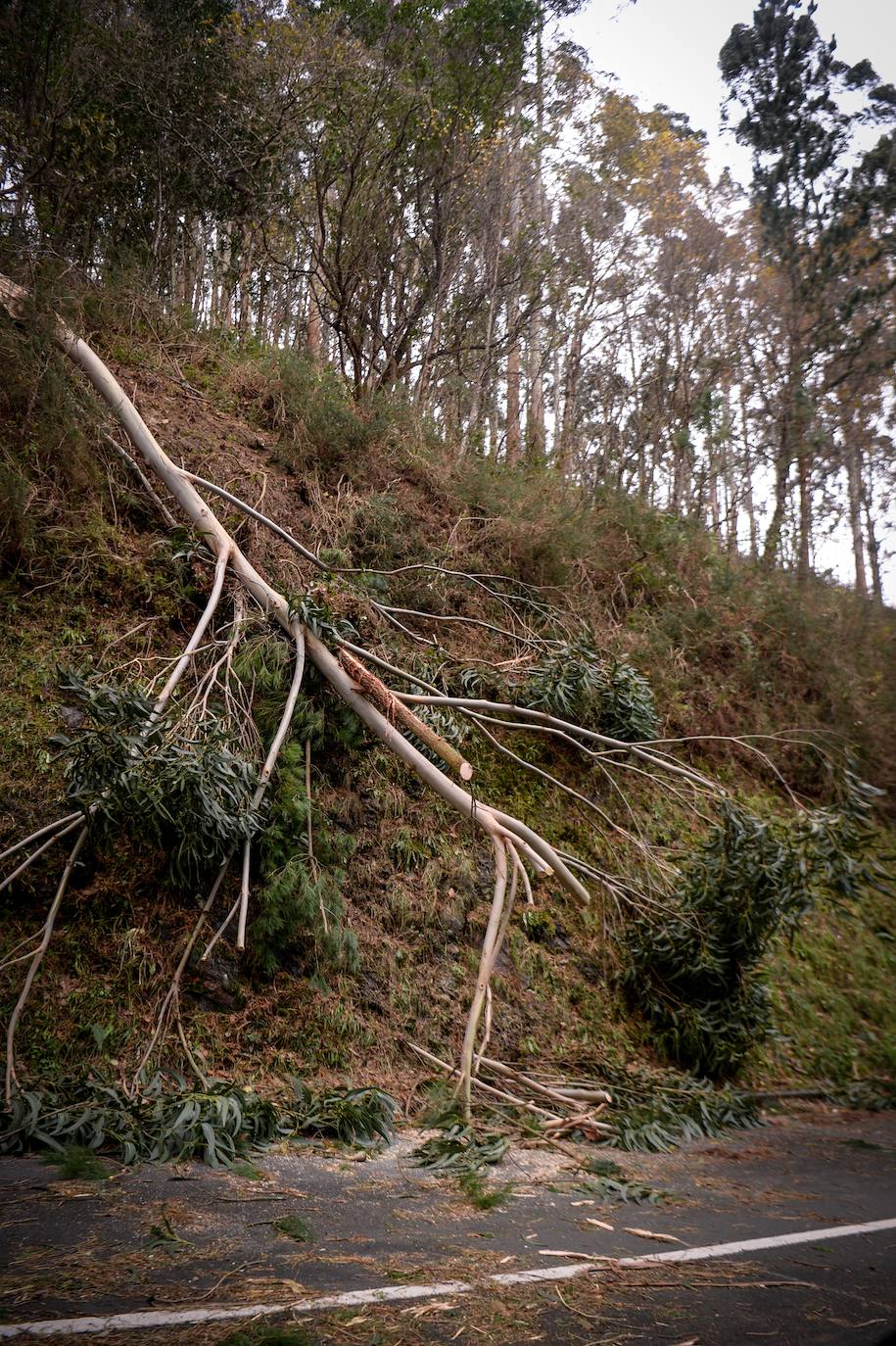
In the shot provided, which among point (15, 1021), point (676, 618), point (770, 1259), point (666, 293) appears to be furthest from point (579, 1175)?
point (666, 293)

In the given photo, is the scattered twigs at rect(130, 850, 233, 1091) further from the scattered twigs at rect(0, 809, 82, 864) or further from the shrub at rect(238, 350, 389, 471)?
the shrub at rect(238, 350, 389, 471)

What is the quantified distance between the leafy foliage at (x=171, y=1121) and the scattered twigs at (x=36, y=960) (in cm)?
14

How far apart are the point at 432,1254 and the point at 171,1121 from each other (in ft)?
5.92

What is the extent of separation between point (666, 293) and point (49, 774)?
16579 mm

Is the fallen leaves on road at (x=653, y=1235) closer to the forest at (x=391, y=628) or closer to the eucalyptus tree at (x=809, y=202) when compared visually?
the forest at (x=391, y=628)

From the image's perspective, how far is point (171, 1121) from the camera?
5.06 meters

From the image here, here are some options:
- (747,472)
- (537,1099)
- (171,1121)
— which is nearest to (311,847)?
(171,1121)

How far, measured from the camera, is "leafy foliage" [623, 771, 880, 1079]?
750cm

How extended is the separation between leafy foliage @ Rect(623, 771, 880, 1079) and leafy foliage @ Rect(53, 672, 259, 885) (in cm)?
379

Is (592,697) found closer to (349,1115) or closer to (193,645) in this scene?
(193,645)

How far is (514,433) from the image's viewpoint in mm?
16766

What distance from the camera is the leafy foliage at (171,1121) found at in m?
4.84

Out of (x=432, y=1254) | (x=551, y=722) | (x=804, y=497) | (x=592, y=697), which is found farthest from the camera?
(x=804, y=497)

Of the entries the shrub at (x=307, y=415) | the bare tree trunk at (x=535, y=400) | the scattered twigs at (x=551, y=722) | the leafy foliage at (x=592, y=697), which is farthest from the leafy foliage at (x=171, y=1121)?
the bare tree trunk at (x=535, y=400)
